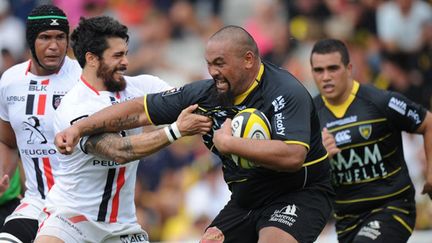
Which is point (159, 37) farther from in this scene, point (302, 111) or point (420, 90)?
point (302, 111)

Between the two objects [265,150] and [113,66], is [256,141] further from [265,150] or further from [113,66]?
[113,66]

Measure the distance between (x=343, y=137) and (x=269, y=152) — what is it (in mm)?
2302

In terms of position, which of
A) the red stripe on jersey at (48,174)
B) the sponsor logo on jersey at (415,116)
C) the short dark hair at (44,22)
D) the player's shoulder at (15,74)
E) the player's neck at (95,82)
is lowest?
the red stripe on jersey at (48,174)

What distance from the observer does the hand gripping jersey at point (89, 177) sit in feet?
26.0

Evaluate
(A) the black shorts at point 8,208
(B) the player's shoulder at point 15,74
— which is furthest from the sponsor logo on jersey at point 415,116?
(A) the black shorts at point 8,208

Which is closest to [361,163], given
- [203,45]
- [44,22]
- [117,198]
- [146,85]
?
[146,85]

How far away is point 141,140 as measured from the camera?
7617mm

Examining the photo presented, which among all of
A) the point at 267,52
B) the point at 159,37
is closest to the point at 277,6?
the point at 267,52

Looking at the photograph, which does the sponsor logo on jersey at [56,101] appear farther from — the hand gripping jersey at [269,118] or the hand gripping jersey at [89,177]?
the hand gripping jersey at [269,118]

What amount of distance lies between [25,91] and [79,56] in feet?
2.23

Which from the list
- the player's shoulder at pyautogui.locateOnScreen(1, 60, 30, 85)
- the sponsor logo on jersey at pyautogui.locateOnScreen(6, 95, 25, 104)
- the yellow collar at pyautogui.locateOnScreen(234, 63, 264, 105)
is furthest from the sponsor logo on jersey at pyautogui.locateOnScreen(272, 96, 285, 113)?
the player's shoulder at pyautogui.locateOnScreen(1, 60, 30, 85)

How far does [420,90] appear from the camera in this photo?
44.4 ft

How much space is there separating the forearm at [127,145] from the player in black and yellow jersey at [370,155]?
75.0 inches

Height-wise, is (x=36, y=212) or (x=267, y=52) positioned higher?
(x=267, y=52)
